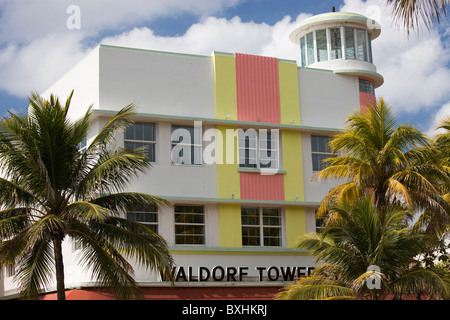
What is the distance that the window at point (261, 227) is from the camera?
29.7 metres

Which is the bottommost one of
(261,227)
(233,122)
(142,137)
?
(261,227)

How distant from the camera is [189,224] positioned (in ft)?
94.2

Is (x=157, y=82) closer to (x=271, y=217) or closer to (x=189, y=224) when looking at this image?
(x=189, y=224)

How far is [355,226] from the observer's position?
23.3 meters

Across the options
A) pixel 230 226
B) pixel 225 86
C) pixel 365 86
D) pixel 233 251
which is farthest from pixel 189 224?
pixel 365 86

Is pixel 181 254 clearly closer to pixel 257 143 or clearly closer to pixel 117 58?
pixel 257 143

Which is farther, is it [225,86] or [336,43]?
[336,43]

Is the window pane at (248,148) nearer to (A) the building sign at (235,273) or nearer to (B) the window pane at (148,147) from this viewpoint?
(B) the window pane at (148,147)

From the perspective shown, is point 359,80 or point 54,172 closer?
point 54,172

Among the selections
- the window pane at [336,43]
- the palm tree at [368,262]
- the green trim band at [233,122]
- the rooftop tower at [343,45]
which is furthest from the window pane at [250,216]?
the window pane at [336,43]

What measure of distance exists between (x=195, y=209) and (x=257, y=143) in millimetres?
3677

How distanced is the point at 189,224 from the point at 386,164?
7.51 meters
